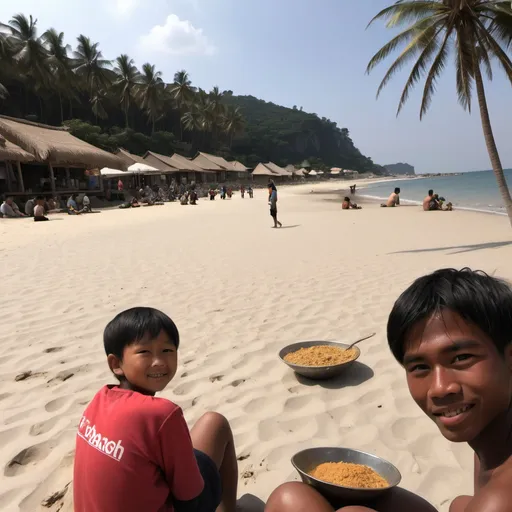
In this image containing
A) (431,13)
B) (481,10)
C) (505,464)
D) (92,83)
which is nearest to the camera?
(505,464)

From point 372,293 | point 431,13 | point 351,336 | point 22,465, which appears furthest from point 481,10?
point 22,465

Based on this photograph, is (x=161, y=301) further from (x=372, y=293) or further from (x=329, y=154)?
(x=329, y=154)

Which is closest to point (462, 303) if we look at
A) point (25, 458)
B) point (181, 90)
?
point (25, 458)

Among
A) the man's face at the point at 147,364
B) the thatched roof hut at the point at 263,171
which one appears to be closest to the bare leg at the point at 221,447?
the man's face at the point at 147,364

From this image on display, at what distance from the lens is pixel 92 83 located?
45.0 m

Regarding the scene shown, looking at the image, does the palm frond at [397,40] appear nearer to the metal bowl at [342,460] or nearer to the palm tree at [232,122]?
the metal bowl at [342,460]

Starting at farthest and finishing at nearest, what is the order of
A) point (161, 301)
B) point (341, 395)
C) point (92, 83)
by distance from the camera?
point (92, 83) → point (161, 301) → point (341, 395)

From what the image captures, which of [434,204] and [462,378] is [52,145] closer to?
[434,204]

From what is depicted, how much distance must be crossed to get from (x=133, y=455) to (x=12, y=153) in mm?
21048

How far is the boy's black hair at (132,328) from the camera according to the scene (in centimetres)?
153

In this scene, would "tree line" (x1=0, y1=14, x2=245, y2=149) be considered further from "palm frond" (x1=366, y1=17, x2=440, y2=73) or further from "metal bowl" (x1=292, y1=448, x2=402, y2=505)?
"metal bowl" (x1=292, y1=448, x2=402, y2=505)

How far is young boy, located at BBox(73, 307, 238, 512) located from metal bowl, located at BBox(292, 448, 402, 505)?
50 centimetres

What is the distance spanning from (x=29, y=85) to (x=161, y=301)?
45.4m

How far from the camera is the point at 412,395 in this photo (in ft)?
3.85
